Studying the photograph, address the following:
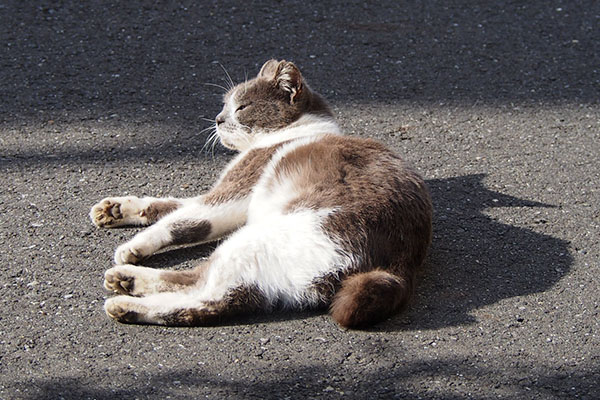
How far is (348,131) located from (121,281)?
229 cm

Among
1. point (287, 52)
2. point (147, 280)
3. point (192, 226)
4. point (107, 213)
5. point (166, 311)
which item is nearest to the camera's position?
point (166, 311)

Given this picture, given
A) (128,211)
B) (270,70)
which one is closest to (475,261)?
(270,70)

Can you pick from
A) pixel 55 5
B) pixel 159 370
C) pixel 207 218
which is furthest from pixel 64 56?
pixel 159 370

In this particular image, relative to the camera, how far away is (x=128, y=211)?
423 cm

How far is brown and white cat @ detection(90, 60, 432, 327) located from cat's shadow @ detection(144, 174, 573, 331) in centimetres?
10

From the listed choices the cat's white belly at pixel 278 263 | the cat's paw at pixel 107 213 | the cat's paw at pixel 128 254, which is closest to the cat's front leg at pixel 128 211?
the cat's paw at pixel 107 213

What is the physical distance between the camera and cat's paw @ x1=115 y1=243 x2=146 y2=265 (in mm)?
3836

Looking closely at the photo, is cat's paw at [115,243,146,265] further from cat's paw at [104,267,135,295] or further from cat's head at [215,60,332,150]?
cat's head at [215,60,332,150]

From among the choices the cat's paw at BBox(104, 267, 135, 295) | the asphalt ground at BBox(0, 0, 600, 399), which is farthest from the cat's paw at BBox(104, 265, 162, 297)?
the asphalt ground at BBox(0, 0, 600, 399)

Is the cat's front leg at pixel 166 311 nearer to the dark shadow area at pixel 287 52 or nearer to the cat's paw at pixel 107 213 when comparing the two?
the cat's paw at pixel 107 213

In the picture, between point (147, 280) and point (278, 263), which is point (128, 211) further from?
point (278, 263)

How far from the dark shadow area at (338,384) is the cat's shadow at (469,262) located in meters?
0.32

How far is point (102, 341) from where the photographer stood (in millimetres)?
3334

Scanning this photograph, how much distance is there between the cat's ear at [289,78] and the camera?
14.5ft
